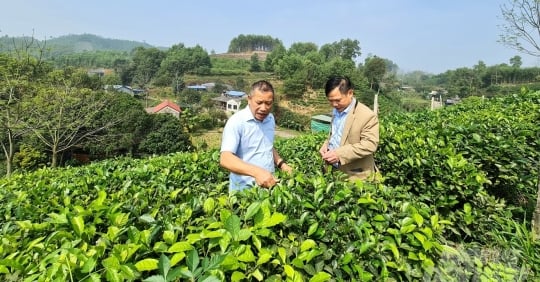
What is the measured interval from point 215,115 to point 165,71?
52.9 meters

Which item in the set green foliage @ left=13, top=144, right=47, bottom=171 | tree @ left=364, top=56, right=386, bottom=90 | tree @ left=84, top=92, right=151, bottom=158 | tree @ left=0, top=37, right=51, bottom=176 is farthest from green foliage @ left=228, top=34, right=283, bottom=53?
tree @ left=0, top=37, right=51, bottom=176

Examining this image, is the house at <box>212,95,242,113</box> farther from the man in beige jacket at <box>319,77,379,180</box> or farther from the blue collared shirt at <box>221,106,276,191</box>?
the blue collared shirt at <box>221,106,276,191</box>

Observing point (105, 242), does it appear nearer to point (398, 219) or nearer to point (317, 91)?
point (398, 219)

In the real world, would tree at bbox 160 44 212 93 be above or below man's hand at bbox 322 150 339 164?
above

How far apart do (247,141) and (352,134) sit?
1028 millimetres

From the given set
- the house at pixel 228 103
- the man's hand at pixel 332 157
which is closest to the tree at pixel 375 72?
the house at pixel 228 103

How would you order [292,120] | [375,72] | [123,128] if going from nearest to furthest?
[123,128], [292,120], [375,72]

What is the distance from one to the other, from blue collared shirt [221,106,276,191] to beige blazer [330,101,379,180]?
2.13 ft

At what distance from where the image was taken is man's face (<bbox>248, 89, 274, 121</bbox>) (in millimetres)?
2855

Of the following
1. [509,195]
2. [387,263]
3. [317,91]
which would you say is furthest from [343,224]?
[317,91]

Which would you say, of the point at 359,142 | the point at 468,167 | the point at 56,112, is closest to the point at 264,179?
the point at 359,142

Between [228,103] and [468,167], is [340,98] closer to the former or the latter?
[468,167]

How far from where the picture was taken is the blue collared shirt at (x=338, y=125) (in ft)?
10.9

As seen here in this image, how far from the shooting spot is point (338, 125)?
3486 millimetres
